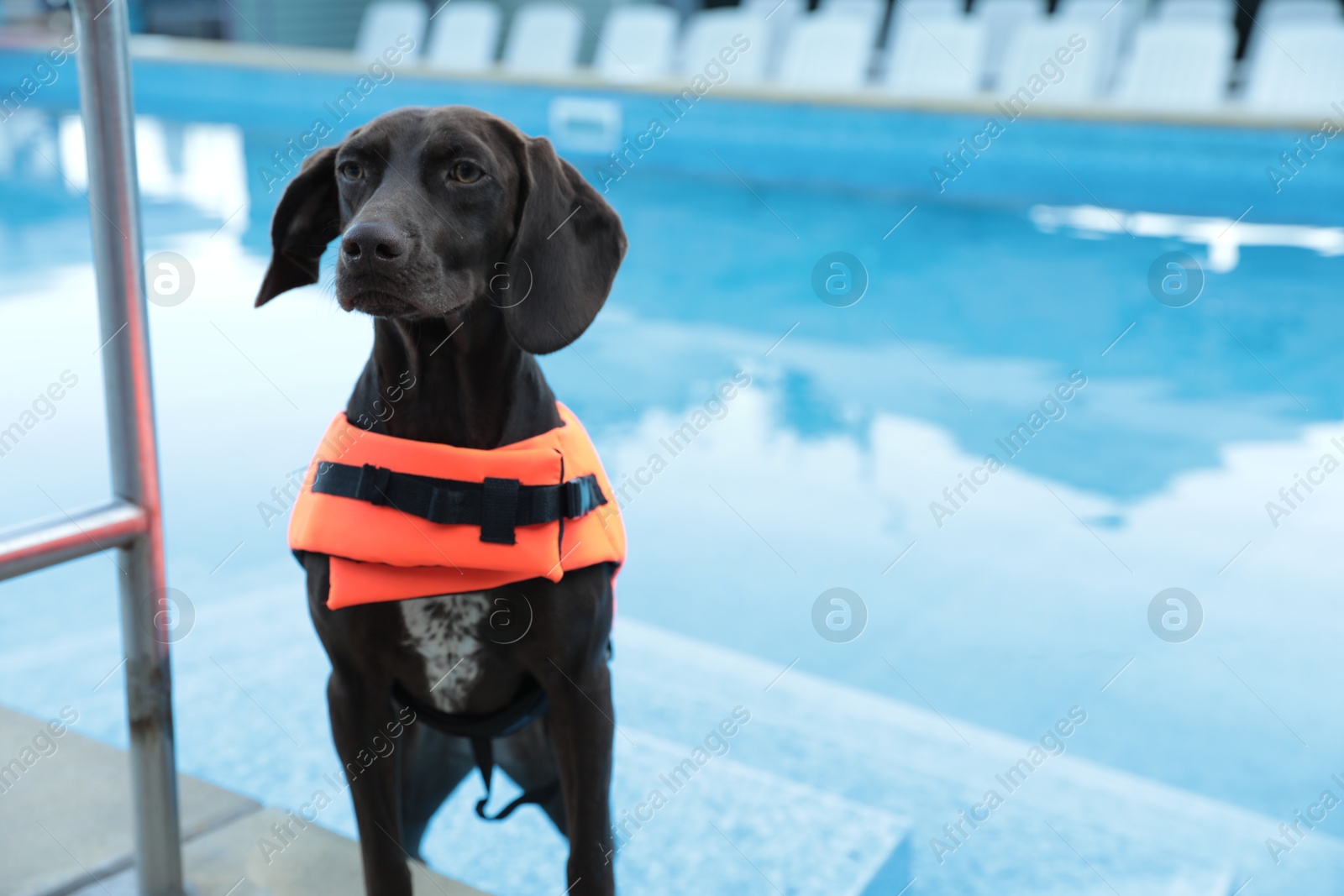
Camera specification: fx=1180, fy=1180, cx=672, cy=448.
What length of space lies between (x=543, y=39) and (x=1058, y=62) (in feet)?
18.6

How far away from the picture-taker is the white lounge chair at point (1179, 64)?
9.66 metres

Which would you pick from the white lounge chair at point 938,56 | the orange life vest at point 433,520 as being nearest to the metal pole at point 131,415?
the orange life vest at point 433,520

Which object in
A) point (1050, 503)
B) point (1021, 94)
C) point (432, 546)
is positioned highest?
point (432, 546)

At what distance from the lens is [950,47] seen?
1070 centimetres

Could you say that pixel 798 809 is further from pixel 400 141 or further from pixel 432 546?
pixel 400 141

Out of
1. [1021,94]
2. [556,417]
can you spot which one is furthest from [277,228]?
[1021,94]

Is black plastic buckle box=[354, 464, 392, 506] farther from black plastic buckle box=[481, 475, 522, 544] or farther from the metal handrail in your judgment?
the metal handrail

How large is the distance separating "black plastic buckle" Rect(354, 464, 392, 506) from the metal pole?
9.6 inches

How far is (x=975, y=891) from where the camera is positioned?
1.95 meters

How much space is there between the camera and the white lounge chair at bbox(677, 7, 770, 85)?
11.5 metres

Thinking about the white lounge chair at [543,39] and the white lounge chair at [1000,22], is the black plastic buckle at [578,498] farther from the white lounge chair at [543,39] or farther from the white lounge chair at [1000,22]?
the white lounge chair at [543,39]

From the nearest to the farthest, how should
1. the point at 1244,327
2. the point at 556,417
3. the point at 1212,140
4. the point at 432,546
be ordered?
the point at 432,546
the point at 556,417
the point at 1244,327
the point at 1212,140

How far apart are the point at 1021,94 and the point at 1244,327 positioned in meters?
4.52

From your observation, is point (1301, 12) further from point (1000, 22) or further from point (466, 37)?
point (466, 37)
